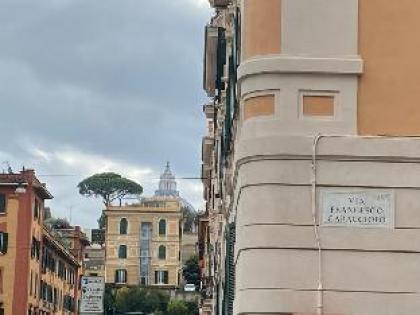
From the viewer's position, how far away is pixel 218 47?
24.4m

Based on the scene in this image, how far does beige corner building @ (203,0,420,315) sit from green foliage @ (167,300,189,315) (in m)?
93.1

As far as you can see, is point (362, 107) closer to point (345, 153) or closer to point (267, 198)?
point (345, 153)

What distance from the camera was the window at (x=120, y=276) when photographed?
116188 mm

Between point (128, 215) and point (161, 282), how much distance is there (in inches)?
352

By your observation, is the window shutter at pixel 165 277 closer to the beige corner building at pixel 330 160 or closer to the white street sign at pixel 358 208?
the beige corner building at pixel 330 160

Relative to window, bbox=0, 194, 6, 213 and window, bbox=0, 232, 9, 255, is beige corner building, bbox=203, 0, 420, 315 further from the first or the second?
window, bbox=0, 194, 6, 213

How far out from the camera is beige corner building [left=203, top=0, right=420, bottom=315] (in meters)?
9.98

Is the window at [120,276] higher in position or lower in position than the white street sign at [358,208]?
higher

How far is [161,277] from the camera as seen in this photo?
116562 millimetres

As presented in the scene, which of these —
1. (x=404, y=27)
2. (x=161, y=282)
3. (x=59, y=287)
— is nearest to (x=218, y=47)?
(x=404, y=27)

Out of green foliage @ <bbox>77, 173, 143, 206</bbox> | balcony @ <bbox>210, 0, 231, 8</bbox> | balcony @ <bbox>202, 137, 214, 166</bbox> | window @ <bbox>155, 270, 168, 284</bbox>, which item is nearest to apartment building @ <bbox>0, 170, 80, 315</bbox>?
balcony @ <bbox>202, 137, 214, 166</bbox>

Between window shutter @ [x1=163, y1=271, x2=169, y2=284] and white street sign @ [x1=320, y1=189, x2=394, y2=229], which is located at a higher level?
window shutter @ [x1=163, y1=271, x2=169, y2=284]

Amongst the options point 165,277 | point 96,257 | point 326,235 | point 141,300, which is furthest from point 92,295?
point 96,257

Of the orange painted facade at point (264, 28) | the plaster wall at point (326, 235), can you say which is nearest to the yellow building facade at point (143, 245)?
the orange painted facade at point (264, 28)
